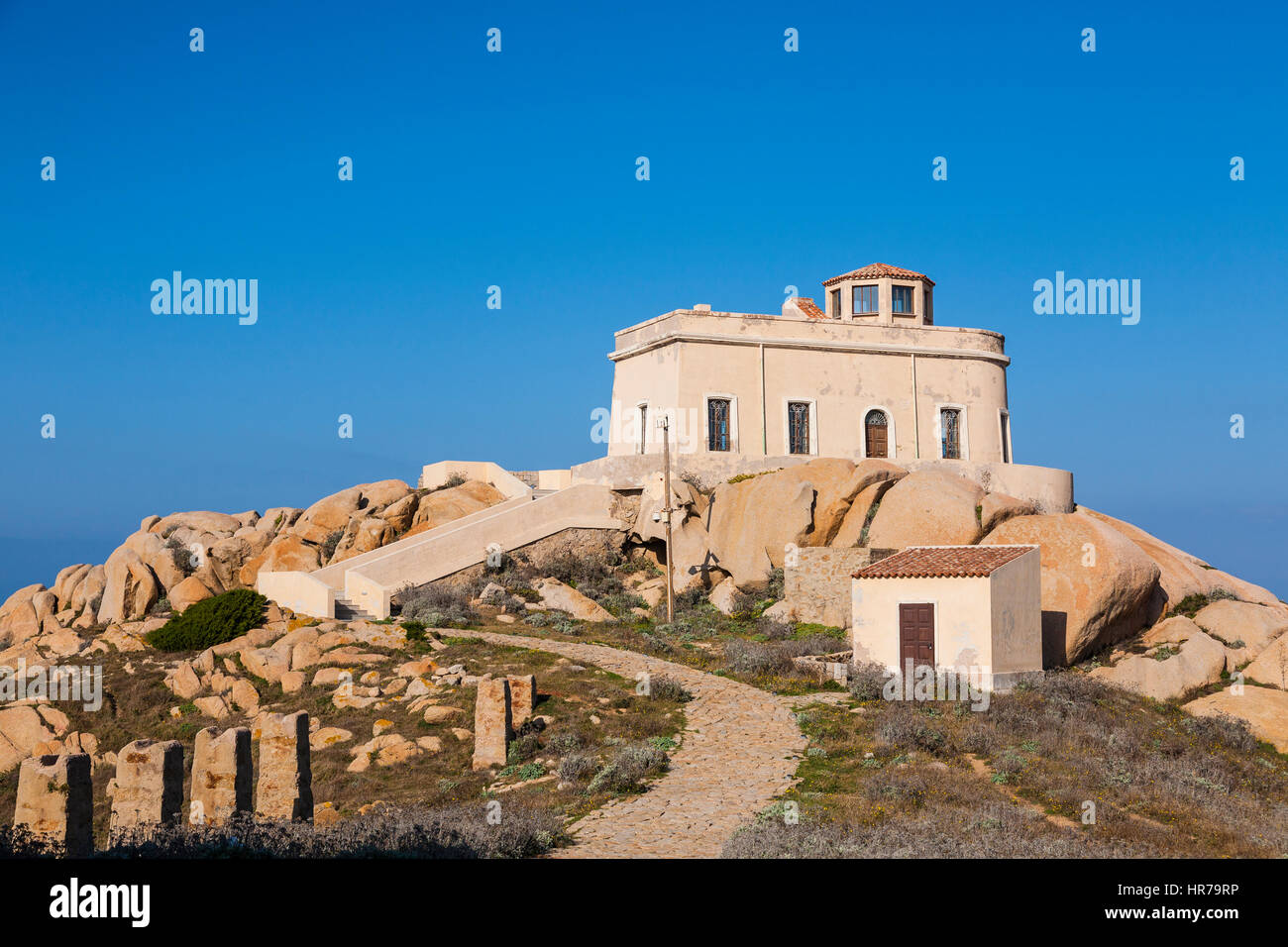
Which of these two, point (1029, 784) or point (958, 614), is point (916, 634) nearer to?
point (958, 614)

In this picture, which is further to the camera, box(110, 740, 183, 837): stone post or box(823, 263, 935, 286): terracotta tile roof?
box(823, 263, 935, 286): terracotta tile roof

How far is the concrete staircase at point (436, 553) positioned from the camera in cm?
2908

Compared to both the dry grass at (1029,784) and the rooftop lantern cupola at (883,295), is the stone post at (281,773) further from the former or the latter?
the rooftop lantern cupola at (883,295)

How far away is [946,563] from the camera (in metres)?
22.2

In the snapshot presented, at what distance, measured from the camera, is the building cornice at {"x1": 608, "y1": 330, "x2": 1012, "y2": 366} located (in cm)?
3741

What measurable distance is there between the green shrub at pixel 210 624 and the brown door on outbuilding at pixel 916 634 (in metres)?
16.5

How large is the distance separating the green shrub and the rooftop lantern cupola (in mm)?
25207

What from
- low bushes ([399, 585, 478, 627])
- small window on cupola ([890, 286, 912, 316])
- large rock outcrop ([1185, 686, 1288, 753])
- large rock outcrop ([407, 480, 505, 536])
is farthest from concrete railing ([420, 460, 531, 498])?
large rock outcrop ([1185, 686, 1288, 753])

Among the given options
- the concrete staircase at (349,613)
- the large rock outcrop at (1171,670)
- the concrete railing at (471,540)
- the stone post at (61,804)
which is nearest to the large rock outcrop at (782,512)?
the concrete railing at (471,540)

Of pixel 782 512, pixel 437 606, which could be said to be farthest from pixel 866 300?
pixel 437 606

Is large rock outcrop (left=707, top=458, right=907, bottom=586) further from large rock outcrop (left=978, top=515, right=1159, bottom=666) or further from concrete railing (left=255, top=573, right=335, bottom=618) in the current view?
concrete railing (left=255, top=573, right=335, bottom=618)

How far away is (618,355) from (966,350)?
1405cm
